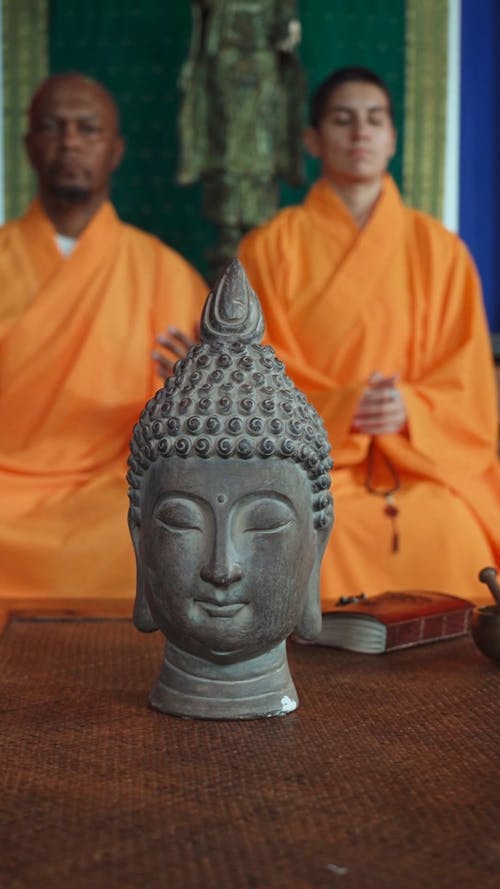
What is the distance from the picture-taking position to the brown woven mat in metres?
0.86

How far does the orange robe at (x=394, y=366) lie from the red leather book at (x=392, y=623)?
3.47ft

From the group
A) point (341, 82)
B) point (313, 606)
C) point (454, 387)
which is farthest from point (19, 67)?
point (313, 606)

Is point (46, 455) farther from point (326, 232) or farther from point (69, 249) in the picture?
point (326, 232)

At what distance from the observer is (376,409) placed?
2875 millimetres

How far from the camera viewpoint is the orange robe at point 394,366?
278 cm

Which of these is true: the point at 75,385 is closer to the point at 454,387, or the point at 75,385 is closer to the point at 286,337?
the point at 286,337

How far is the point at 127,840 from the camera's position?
907 mm

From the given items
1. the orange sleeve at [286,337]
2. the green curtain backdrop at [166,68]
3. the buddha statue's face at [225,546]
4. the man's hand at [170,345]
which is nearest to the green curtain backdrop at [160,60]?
the green curtain backdrop at [166,68]

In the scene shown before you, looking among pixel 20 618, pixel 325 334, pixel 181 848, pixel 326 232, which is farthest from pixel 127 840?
pixel 326 232

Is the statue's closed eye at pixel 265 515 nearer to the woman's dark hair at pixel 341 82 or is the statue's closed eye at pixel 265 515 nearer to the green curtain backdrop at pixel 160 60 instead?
the woman's dark hair at pixel 341 82

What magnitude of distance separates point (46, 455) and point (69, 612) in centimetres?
131

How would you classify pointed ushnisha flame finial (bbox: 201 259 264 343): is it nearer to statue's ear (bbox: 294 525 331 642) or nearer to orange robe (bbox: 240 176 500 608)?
statue's ear (bbox: 294 525 331 642)

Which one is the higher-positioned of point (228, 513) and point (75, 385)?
point (228, 513)

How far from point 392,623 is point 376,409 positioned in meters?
1.37
